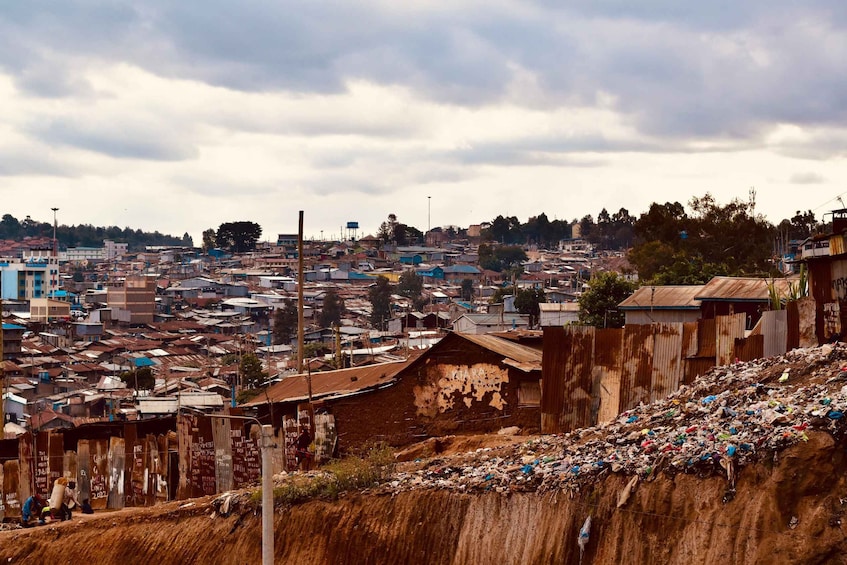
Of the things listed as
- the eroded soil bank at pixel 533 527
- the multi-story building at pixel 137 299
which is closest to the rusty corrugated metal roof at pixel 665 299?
the eroded soil bank at pixel 533 527

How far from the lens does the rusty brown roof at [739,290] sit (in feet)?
106

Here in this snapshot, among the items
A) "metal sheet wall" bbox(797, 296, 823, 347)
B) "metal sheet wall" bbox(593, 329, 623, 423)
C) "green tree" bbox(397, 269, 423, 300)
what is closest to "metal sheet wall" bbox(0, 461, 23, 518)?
"metal sheet wall" bbox(593, 329, 623, 423)

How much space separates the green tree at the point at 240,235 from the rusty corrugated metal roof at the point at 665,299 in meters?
153

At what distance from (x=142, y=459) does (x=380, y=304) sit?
91.4 m

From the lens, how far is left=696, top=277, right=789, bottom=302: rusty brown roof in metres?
32.3

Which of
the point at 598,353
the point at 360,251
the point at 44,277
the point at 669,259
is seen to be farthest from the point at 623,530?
the point at 360,251

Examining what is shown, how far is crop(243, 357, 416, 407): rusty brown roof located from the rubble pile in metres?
7.19

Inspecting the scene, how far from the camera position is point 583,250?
167250mm

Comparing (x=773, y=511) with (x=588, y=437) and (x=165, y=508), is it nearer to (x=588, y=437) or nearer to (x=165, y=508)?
(x=588, y=437)

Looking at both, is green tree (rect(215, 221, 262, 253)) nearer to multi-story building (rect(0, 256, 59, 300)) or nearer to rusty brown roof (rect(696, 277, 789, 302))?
multi-story building (rect(0, 256, 59, 300))

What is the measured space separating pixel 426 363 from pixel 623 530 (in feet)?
33.8

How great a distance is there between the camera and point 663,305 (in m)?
36.4

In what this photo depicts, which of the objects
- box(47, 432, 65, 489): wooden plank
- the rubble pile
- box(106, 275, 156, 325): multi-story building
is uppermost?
the rubble pile

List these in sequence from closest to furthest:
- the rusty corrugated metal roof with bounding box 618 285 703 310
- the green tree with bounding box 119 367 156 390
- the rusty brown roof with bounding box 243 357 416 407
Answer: the rusty brown roof with bounding box 243 357 416 407
the rusty corrugated metal roof with bounding box 618 285 703 310
the green tree with bounding box 119 367 156 390
